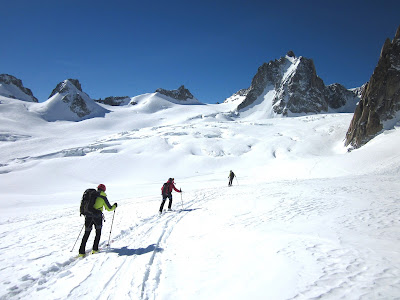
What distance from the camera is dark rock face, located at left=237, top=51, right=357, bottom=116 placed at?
103375mm

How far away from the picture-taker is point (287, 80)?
368 feet

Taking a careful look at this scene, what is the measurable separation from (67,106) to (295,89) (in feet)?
363

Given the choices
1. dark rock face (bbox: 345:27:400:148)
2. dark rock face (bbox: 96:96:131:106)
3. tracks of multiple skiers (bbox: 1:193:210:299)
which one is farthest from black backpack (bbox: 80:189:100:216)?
dark rock face (bbox: 96:96:131:106)

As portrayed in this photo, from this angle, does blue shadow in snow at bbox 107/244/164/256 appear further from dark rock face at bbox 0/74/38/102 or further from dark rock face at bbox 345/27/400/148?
dark rock face at bbox 0/74/38/102

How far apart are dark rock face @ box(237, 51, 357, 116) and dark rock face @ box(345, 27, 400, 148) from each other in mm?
54327

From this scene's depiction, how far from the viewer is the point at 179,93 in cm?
16225

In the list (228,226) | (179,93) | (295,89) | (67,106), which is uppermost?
(179,93)

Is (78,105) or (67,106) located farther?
(78,105)

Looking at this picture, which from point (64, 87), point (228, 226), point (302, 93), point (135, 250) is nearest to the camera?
point (135, 250)

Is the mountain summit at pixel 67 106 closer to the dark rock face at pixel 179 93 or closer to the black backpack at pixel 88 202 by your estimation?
the dark rock face at pixel 179 93

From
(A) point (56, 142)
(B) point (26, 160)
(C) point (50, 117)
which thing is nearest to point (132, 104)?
(C) point (50, 117)

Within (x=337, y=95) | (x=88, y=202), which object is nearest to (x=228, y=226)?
(x=88, y=202)

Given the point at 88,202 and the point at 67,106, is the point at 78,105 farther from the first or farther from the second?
the point at 88,202

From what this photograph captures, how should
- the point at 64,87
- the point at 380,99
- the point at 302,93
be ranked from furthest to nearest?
the point at 64,87 → the point at 302,93 → the point at 380,99
